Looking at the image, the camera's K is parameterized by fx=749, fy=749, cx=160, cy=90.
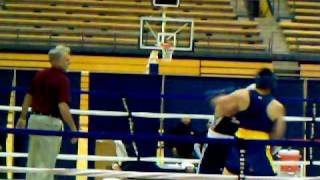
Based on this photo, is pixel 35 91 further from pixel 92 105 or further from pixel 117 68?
pixel 117 68

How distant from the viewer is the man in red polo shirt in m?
6.86

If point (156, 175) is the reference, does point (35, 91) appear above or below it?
above

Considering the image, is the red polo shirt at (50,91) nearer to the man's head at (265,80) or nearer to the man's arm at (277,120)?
the man's head at (265,80)

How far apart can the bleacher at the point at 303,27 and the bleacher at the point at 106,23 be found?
32.9 inches

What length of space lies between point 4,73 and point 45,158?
233 inches

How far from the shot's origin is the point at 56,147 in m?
6.99

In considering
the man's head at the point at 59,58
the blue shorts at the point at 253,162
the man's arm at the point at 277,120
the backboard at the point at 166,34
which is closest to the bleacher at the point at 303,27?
the backboard at the point at 166,34

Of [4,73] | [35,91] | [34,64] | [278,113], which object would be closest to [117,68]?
[34,64]

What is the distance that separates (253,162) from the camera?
6.19 m

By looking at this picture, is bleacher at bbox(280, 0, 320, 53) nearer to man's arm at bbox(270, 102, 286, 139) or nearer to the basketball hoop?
the basketball hoop

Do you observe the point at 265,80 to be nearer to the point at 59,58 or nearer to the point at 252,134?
the point at 252,134

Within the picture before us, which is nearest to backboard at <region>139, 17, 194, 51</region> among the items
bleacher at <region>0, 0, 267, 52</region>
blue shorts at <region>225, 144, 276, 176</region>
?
bleacher at <region>0, 0, 267, 52</region>

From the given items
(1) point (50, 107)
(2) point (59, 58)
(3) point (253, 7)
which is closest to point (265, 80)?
(2) point (59, 58)

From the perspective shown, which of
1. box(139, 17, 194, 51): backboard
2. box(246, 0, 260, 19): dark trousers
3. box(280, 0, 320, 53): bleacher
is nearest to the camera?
box(139, 17, 194, 51): backboard
